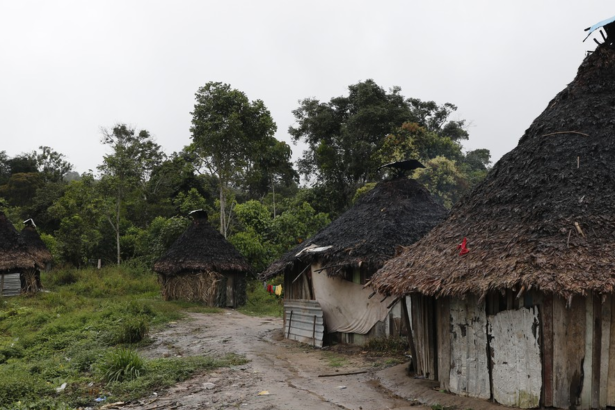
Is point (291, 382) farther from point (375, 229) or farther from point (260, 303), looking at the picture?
point (260, 303)

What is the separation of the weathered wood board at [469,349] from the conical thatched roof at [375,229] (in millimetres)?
4330

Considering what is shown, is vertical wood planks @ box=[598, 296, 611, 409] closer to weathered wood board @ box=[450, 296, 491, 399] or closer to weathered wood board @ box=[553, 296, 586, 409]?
weathered wood board @ box=[553, 296, 586, 409]

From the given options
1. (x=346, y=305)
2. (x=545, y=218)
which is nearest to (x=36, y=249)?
(x=346, y=305)

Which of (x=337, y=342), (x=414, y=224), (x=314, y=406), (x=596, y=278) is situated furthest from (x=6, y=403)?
(x=414, y=224)

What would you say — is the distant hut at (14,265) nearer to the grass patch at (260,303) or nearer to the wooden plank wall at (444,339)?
the grass patch at (260,303)

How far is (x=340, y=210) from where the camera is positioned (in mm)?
32125

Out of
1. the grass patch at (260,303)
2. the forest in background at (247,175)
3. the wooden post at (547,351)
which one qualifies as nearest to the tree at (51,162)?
the forest in background at (247,175)

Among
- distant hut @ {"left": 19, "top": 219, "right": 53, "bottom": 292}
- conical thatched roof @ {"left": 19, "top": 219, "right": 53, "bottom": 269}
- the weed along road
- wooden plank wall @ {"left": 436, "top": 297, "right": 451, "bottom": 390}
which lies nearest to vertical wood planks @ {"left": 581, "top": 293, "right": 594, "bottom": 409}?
wooden plank wall @ {"left": 436, "top": 297, "right": 451, "bottom": 390}

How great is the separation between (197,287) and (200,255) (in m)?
1.41

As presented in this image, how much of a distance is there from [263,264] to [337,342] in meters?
13.9

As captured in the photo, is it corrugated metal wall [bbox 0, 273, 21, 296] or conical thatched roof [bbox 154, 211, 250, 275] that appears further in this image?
corrugated metal wall [bbox 0, 273, 21, 296]

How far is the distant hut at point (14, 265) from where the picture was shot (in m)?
23.9

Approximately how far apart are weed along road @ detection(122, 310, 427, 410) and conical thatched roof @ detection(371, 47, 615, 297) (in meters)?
1.84

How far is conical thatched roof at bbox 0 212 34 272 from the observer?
23.7 meters
